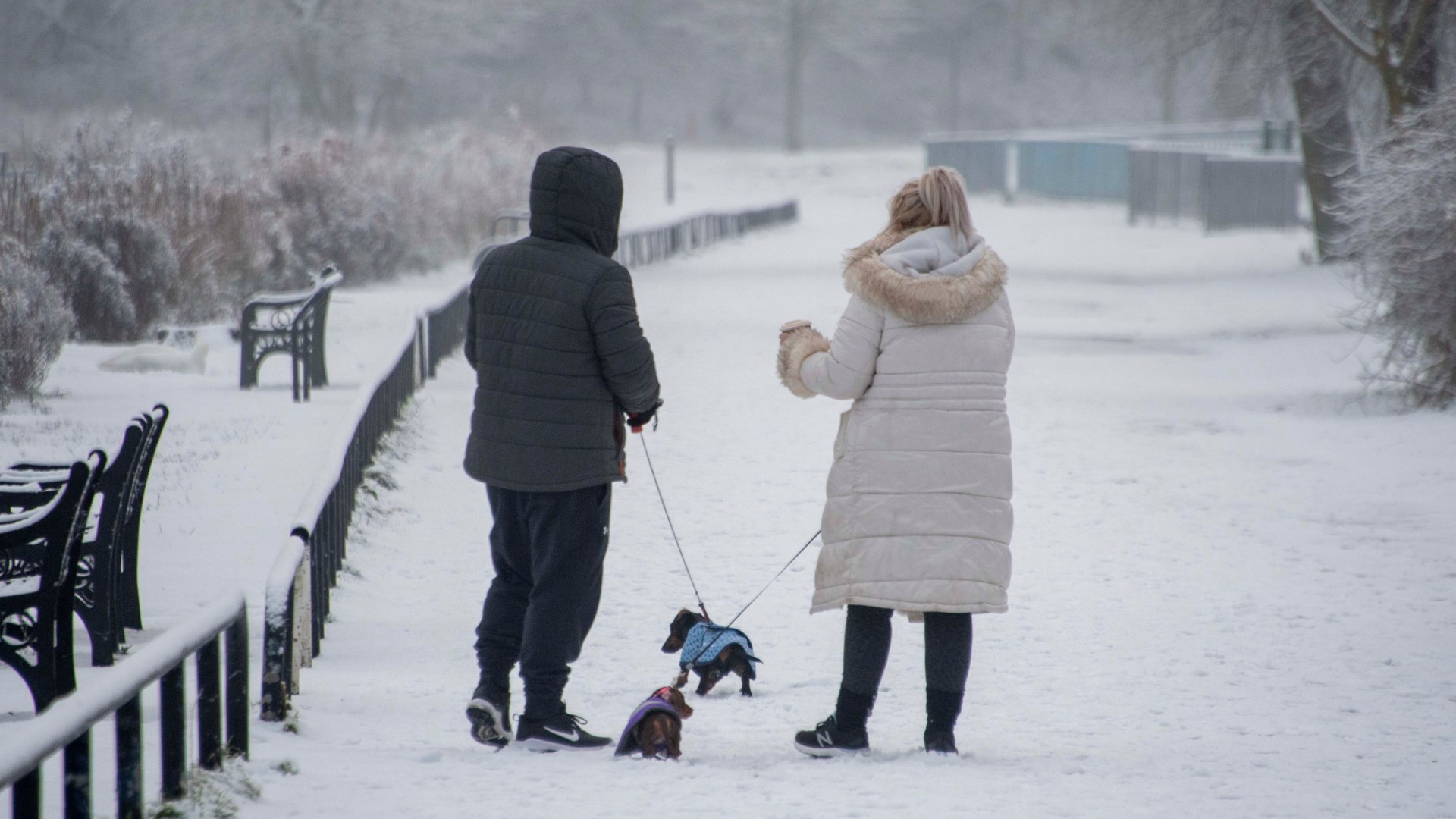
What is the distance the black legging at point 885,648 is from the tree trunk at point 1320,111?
40.6 feet

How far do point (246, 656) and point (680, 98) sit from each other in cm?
7451

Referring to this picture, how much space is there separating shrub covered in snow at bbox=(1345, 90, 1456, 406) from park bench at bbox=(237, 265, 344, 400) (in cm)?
699

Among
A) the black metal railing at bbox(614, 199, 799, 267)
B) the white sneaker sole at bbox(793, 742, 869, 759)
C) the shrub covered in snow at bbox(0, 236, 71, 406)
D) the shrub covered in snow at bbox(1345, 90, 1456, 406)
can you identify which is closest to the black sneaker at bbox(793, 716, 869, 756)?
the white sneaker sole at bbox(793, 742, 869, 759)

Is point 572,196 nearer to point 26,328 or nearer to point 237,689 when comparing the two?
point 237,689

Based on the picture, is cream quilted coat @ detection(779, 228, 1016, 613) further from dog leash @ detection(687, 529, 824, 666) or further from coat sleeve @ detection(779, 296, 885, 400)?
dog leash @ detection(687, 529, 824, 666)

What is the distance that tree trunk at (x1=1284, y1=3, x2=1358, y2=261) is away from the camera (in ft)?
55.1

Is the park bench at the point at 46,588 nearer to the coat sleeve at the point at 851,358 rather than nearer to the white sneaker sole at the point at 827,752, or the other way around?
the coat sleeve at the point at 851,358

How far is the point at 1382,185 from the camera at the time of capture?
1048 cm

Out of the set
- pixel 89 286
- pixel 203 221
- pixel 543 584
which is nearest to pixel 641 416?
pixel 543 584

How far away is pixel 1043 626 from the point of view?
6.23m

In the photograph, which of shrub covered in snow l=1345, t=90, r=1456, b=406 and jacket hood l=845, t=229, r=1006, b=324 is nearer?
jacket hood l=845, t=229, r=1006, b=324

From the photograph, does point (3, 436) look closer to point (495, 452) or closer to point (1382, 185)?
point (495, 452)

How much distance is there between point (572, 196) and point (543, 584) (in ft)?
3.41

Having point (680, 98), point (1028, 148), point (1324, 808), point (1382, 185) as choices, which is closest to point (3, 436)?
point (1324, 808)
